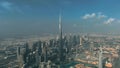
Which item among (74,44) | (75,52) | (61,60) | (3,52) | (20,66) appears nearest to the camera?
(20,66)

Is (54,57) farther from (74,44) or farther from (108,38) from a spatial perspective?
(108,38)

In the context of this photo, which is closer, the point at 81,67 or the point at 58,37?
the point at 81,67

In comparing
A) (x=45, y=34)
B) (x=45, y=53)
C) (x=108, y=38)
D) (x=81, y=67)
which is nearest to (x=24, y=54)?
(x=45, y=53)

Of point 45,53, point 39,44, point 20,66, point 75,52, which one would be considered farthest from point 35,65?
point 75,52

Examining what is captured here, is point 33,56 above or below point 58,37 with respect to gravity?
below

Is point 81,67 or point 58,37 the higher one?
point 58,37

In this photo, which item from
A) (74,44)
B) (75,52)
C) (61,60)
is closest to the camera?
(61,60)

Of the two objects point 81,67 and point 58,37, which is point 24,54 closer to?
point 81,67

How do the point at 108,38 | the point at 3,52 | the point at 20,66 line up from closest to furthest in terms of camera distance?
the point at 20,66, the point at 3,52, the point at 108,38

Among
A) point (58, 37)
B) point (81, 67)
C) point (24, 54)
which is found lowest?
point (81, 67)
